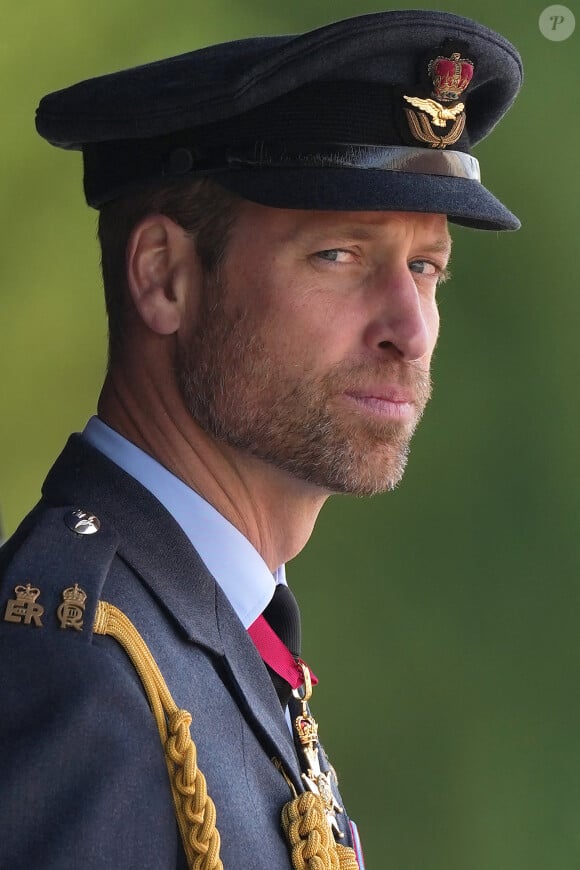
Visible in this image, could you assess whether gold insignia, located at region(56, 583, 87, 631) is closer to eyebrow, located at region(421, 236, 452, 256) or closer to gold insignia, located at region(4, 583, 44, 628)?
gold insignia, located at region(4, 583, 44, 628)

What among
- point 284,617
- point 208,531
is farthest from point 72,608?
point 284,617

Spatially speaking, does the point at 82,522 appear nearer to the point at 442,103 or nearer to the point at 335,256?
the point at 335,256

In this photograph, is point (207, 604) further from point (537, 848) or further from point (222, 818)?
point (537, 848)

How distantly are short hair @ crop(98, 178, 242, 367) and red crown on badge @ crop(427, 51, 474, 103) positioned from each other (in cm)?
22

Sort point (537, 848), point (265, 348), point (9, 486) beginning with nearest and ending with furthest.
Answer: point (265, 348), point (9, 486), point (537, 848)

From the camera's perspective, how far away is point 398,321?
1.36 meters

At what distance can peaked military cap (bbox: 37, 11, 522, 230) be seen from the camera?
1.31 meters

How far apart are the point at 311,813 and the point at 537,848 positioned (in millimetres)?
1686

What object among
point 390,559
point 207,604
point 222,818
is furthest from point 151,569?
point 390,559

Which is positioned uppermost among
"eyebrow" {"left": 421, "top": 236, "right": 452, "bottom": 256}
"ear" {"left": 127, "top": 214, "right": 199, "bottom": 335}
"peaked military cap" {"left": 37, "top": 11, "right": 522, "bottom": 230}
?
"peaked military cap" {"left": 37, "top": 11, "right": 522, "bottom": 230}

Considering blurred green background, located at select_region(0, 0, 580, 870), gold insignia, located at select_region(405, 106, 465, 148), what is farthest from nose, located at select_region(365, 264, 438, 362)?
blurred green background, located at select_region(0, 0, 580, 870)

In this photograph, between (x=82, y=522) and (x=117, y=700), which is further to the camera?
(x=82, y=522)

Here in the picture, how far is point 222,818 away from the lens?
1.13 m

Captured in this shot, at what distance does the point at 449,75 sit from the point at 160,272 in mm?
337
